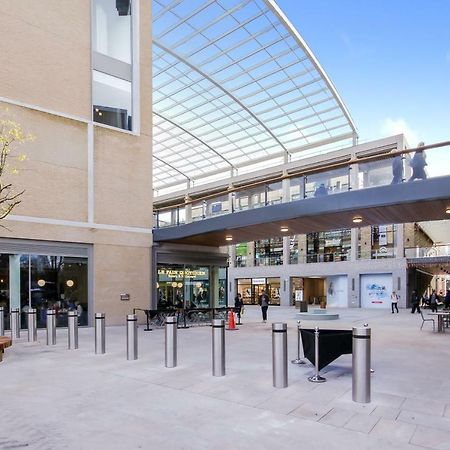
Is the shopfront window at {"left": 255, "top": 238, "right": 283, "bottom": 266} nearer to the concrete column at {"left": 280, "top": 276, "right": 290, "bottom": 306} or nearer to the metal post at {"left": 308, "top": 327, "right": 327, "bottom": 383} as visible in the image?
the concrete column at {"left": 280, "top": 276, "right": 290, "bottom": 306}

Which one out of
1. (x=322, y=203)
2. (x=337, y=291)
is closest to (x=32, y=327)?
(x=322, y=203)

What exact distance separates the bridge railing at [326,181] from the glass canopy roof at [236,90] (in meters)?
16.9

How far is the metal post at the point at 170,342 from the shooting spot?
8.38m

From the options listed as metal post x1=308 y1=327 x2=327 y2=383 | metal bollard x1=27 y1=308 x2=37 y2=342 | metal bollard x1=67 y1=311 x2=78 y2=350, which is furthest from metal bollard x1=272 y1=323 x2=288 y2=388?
metal bollard x1=27 y1=308 x2=37 y2=342

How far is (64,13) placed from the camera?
16984 millimetres

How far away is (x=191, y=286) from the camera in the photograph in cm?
2033

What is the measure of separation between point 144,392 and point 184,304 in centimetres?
1361

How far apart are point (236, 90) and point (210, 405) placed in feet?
110

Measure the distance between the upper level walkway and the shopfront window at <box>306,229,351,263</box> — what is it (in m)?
22.6

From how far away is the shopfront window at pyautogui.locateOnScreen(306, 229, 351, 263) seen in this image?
39.8 metres

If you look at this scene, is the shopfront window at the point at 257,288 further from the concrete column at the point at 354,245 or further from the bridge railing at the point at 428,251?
the bridge railing at the point at 428,251

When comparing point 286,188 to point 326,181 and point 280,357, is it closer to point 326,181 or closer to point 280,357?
point 326,181

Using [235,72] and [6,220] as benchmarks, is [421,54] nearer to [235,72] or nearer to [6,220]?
[235,72]

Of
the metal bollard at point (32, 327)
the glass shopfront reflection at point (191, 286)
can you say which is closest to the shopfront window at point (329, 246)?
the glass shopfront reflection at point (191, 286)
